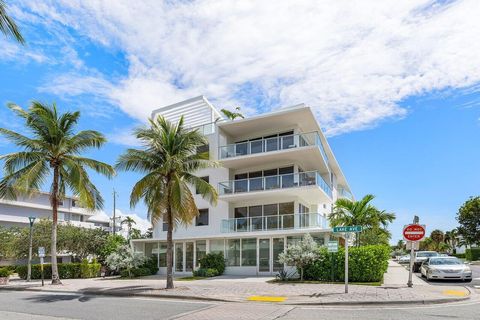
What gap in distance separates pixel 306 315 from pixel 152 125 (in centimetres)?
1295

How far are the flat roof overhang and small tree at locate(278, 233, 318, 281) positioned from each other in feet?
24.2

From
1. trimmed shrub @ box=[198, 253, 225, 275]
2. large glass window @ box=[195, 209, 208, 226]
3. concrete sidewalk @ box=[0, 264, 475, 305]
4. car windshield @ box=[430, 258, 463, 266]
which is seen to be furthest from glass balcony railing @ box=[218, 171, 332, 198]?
concrete sidewalk @ box=[0, 264, 475, 305]

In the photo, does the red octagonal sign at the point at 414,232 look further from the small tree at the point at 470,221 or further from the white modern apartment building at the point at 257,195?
the small tree at the point at 470,221

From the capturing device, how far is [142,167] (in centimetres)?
2133

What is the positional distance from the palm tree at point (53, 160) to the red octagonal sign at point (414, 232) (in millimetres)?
16487

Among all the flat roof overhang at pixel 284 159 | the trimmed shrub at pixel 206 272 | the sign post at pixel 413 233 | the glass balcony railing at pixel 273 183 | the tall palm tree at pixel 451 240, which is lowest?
the tall palm tree at pixel 451 240

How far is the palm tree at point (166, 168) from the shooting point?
67.1ft

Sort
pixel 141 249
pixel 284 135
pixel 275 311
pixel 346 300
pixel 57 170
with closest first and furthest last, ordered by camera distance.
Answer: pixel 275 311 → pixel 346 300 → pixel 57 170 → pixel 284 135 → pixel 141 249

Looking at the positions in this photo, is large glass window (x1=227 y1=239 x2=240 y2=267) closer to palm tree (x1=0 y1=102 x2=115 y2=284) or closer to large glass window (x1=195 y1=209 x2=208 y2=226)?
large glass window (x1=195 y1=209 x2=208 y2=226)

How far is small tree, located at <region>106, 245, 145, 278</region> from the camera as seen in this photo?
28.6 meters

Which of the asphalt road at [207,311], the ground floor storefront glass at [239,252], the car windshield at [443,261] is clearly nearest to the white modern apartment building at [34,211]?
the ground floor storefront glass at [239,252]

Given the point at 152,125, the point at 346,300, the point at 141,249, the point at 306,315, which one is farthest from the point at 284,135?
the point at 306,315

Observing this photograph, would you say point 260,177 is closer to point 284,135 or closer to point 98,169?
point 284,135

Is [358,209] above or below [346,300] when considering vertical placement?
above
